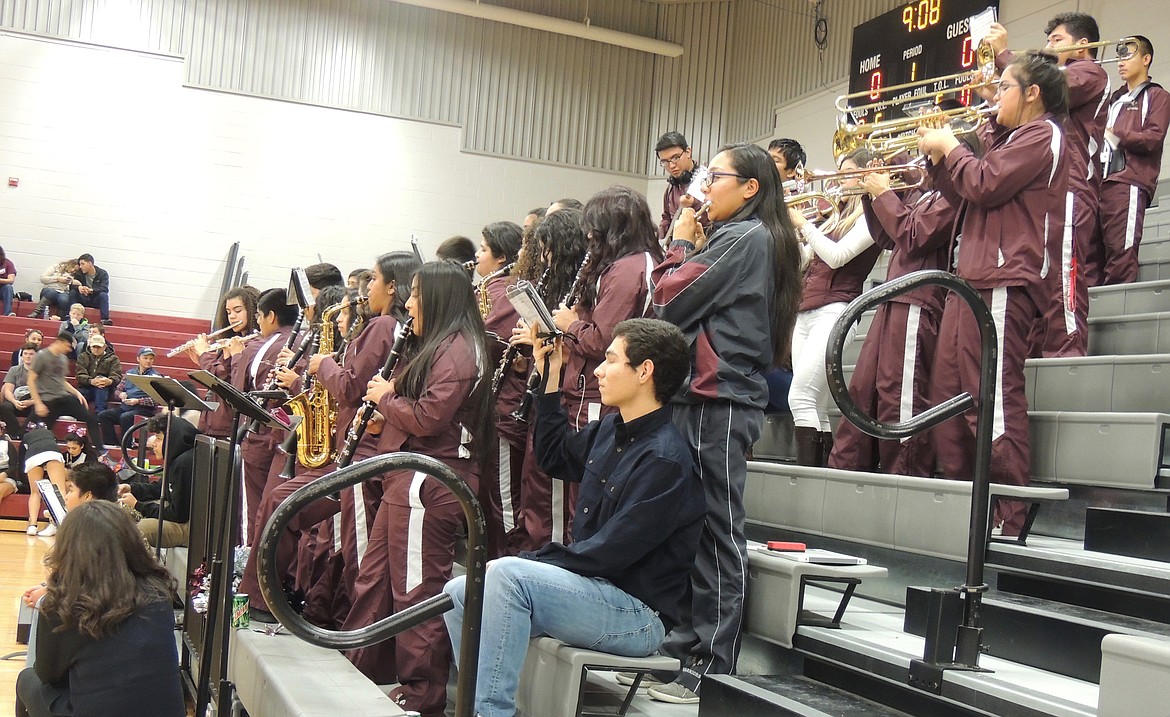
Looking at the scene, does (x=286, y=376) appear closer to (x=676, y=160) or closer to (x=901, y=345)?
(x=676, y=160)

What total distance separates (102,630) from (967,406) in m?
2.43

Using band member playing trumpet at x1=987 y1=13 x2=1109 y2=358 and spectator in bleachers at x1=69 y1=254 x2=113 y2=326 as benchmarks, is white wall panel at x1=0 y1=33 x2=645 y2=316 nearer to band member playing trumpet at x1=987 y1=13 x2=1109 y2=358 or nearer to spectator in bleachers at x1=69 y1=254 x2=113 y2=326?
spectator in bleachers at x1=69 y1=254 x2=113 y2=326

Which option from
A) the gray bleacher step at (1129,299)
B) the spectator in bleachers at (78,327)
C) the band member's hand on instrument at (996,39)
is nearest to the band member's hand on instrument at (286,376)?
the band member's hand on instrument at (996,39)

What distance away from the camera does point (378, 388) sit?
372 centimetres

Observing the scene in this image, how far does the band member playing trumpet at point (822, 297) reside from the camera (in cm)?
428

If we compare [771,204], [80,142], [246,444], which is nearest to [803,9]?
[80,142]

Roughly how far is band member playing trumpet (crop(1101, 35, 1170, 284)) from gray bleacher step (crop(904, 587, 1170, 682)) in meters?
2.84

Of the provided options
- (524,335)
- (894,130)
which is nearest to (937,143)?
(894,130)

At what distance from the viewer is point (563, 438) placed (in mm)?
3240

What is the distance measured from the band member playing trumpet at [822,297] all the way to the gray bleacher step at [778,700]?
1.66 m

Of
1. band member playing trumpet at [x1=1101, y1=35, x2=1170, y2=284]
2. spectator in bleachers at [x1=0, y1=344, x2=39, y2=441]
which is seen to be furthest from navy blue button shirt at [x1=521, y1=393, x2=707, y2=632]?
spectator in bleachers at [x1=0, y1=344, x2=39, y2=441]

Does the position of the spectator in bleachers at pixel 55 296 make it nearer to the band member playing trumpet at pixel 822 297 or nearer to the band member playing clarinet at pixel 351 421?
the band member playing clarinet at pixel 351 421

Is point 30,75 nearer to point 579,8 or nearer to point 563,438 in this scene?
point 579,8

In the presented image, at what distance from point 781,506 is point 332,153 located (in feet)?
36.1
